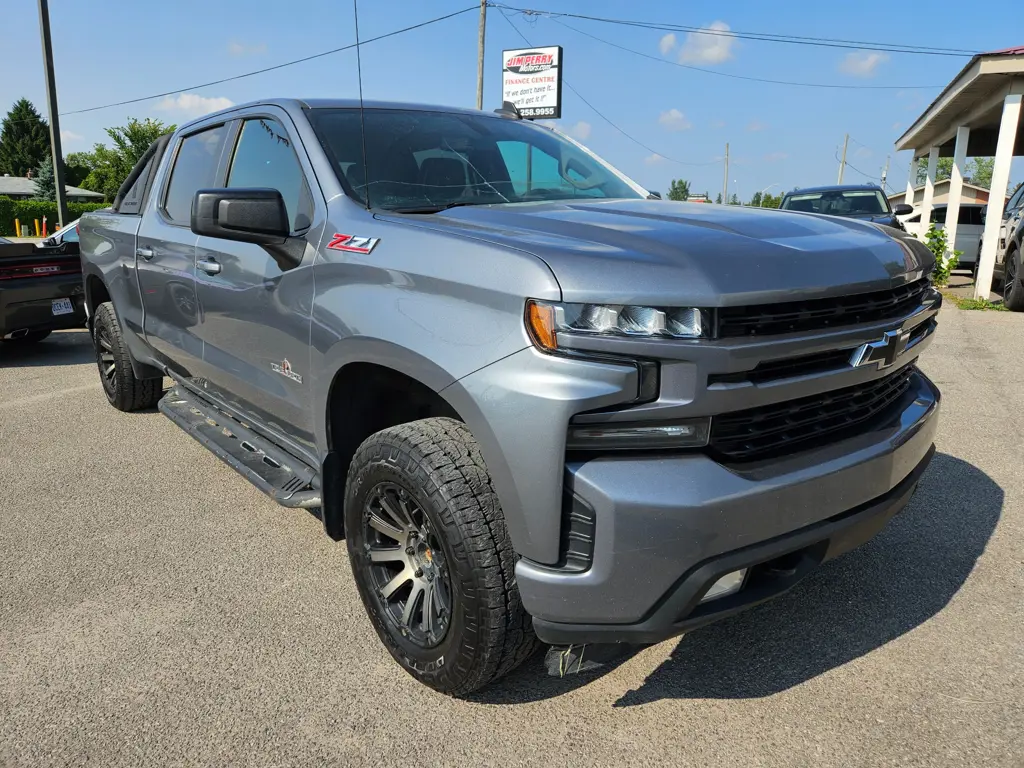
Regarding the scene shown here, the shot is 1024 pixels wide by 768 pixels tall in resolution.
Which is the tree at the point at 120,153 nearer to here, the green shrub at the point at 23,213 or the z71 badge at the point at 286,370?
the green shrub at the point at 23,213

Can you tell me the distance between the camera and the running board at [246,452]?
2.98 meters

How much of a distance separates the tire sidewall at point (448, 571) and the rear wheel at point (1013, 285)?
402 inches

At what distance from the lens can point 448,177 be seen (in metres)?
3.08

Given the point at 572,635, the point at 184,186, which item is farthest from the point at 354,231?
the point at 184,186

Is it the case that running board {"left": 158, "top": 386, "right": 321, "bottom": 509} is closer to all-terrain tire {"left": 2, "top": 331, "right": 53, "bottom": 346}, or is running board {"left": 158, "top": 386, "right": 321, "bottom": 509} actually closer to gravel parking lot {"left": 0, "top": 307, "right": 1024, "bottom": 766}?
gravel parking lot {"left": 0, "top": 307, "right": 1024, "bottom": 766}

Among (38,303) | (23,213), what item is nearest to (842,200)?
(38,303)

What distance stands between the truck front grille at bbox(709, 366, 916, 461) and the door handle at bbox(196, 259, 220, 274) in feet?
7.87

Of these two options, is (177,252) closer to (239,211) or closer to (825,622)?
(239,211)

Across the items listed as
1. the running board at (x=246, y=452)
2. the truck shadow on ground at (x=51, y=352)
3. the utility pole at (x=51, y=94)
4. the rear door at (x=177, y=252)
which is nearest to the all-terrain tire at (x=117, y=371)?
the rear door at (x=177, y=252)

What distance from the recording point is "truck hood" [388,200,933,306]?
1.87 meters

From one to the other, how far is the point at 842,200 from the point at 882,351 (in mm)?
11801

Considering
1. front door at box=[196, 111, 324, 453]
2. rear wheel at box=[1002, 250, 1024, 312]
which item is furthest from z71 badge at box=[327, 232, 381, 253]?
rear wheel at box=[1002, 250, 1024, 312]

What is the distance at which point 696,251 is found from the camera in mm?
1986

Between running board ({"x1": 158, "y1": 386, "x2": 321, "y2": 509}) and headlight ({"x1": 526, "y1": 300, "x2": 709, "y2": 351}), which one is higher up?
headlight ({"x1": 526, "y1": 300, "x2": 709, "y2": 351})
